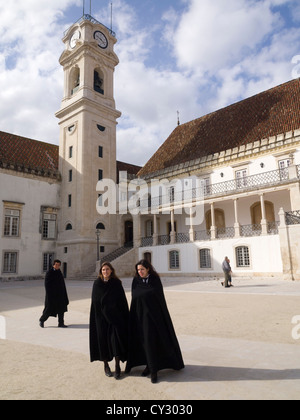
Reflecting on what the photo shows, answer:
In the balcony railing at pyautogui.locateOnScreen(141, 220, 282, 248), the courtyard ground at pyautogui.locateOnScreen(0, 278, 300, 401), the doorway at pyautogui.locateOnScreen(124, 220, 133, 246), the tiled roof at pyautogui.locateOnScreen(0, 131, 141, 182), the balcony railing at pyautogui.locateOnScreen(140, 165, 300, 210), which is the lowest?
the courtyard ground at pyautogui.locateOnScreen(0, 278, 300, 401)

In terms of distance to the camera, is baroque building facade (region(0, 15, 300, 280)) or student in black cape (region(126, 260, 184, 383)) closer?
student in black cape (region(126, 260, 184, 383))

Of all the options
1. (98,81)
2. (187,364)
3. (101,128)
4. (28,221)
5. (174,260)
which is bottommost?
(187,364)

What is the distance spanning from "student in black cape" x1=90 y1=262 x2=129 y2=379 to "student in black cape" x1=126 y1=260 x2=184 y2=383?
131mm

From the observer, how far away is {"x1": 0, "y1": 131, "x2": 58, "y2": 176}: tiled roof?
2677cm

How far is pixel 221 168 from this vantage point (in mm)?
24297

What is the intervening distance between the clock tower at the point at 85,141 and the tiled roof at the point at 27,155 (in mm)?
1470

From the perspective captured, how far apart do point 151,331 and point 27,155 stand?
93.9ft

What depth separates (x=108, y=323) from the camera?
4039 millimetres

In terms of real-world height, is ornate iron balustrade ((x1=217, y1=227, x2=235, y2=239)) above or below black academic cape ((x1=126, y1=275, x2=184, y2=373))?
above

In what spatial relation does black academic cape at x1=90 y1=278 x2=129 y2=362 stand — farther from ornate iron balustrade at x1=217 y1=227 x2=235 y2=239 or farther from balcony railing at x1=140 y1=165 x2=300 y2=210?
ornate iron balustrade at x1=217 y1=227 x2=235 y2=239

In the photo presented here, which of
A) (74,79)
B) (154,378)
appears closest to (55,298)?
(154,378)

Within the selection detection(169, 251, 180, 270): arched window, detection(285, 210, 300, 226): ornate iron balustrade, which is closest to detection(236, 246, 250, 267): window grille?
detection(285, 210, 300, 226): ornate iron balustrade

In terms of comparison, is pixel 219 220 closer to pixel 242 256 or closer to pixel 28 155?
pixel 242 256
